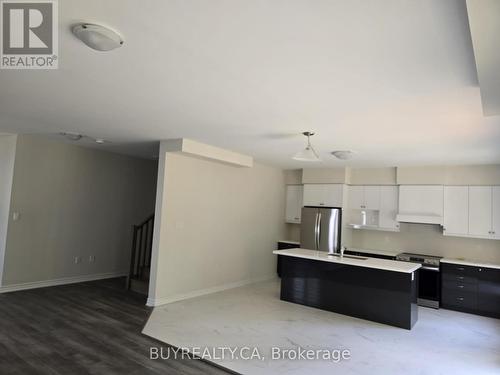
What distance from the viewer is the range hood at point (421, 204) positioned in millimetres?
6051

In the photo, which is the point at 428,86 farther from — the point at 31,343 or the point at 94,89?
the point at 31,343

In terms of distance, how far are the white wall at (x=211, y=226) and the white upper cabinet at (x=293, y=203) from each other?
27 cm

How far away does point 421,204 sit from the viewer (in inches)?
245

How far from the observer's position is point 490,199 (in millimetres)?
5660

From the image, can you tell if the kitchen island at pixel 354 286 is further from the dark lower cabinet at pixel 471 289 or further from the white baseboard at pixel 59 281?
the white baseboard at pixel 59 281

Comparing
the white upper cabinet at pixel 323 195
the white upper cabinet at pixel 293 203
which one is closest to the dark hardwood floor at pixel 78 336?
the white upper cabinet at pixel 293 203

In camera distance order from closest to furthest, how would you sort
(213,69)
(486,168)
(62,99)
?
1. (213,69)
2. (62,99)
3. (486,168)

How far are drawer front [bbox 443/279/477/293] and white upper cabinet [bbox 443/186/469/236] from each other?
0.89 m

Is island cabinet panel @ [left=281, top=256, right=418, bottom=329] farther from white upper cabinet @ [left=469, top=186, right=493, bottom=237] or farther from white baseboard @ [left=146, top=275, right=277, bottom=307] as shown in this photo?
white upper cabinet @ [left=469, top=186, right=493, bottom=237]

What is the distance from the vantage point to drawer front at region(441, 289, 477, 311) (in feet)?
17.6

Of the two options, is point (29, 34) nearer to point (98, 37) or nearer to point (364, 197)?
point (98, 37)

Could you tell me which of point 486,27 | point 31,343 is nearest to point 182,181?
point 31,343

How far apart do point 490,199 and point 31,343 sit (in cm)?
694

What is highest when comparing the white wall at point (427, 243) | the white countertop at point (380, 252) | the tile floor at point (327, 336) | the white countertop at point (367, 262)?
the white wall at point (427, 243)
